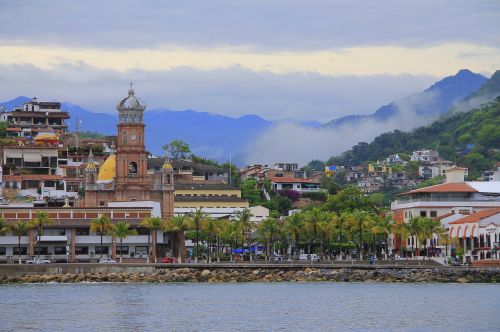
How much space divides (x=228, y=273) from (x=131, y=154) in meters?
40.8

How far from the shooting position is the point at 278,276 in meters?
126

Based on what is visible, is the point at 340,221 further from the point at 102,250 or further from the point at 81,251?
the point at 81,251

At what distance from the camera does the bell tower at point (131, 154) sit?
163m

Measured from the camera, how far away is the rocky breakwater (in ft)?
403

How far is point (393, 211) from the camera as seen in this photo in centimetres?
17900

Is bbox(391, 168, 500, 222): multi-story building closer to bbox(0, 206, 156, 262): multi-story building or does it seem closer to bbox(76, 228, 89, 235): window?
bbox(0, 206, 156, 262): multi-story building

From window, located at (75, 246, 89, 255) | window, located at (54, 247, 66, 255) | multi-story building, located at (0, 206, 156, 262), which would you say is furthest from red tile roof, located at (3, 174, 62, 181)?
window, located at (75, 246, 89, 255)

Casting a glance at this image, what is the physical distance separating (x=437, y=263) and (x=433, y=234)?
53.7 ft

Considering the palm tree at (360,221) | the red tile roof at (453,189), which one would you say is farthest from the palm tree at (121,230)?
the red tile roof at (453,189)

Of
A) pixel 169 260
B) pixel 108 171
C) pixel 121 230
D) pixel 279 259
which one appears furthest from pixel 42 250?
pixel 108 171

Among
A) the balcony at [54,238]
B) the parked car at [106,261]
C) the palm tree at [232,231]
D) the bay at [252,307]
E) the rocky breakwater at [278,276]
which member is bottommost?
the bay at [252,307]

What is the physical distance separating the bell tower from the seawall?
34.4 meters

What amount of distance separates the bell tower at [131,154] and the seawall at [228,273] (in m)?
34.4

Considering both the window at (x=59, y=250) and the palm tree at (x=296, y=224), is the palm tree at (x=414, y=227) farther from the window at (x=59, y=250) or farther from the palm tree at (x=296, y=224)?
the window at (x=59, y=250)
